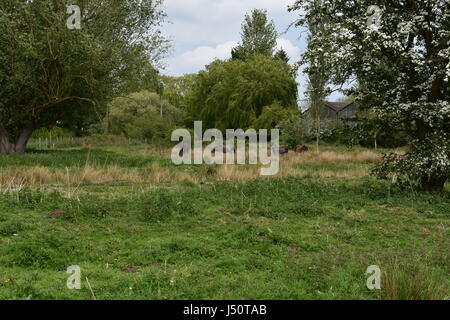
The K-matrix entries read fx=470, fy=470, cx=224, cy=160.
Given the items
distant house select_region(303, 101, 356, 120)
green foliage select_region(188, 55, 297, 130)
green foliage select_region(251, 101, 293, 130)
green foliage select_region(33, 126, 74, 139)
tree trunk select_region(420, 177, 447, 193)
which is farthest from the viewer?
distant house select_region(303, 101, 356, 120)

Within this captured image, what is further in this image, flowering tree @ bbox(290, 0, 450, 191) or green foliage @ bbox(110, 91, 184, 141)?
green foliage @ bbox(110, 91, 184, 141)

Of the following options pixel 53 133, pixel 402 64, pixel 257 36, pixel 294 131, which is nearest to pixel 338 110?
pixel 257 36

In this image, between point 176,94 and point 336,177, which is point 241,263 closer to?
point 336,177

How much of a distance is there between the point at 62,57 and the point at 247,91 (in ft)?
80.3

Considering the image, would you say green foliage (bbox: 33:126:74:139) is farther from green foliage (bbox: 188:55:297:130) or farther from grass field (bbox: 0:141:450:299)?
grass field (bbox: 0:141:450:299)

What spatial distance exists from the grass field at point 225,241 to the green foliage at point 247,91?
2932 centimetres

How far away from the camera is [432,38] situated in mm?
14078

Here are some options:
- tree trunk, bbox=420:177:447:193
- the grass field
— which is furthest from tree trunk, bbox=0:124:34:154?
tree trunk, bbox=420:177:447:193

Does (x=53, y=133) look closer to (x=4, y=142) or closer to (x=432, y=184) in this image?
(x=4, y=142)

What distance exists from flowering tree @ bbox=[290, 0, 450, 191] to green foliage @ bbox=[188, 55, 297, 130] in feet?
90.4

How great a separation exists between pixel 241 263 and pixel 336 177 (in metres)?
12.0

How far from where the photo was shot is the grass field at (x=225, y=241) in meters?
6.46

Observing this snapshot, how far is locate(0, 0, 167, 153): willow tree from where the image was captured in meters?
22.2

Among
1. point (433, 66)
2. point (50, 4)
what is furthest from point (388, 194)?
point (50, 4)
